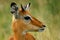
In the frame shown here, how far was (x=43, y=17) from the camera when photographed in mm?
11242

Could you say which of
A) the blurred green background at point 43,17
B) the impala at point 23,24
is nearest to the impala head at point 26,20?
the impala at point 23,24

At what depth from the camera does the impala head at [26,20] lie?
8.36m

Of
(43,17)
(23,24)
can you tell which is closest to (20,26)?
(23,24)

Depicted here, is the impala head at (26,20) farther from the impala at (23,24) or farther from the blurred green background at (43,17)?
the blurred green background at (43,17)

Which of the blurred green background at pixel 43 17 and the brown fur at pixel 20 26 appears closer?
the brown fur at pixel 20 26

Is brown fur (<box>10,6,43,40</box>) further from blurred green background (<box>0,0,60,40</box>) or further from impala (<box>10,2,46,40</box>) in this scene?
blurred green background (<box>0,0,60,40</box>)

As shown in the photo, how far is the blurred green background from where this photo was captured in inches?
399

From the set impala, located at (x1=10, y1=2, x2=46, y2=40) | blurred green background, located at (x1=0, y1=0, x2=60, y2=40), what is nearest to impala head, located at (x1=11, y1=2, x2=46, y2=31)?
impala, located at (x1=10, y1=2, x2=46, y2=40)

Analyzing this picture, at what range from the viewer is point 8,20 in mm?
Answer: 11625

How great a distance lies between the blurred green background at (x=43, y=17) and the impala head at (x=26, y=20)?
1.54m

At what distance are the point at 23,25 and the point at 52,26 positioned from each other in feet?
7.36

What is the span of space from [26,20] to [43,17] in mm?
2849

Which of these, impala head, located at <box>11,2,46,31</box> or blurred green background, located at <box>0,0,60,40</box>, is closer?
impala head, located at <box>11,2,46,31</box>

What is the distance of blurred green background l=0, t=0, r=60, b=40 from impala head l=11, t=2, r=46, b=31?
1540 millimetres
